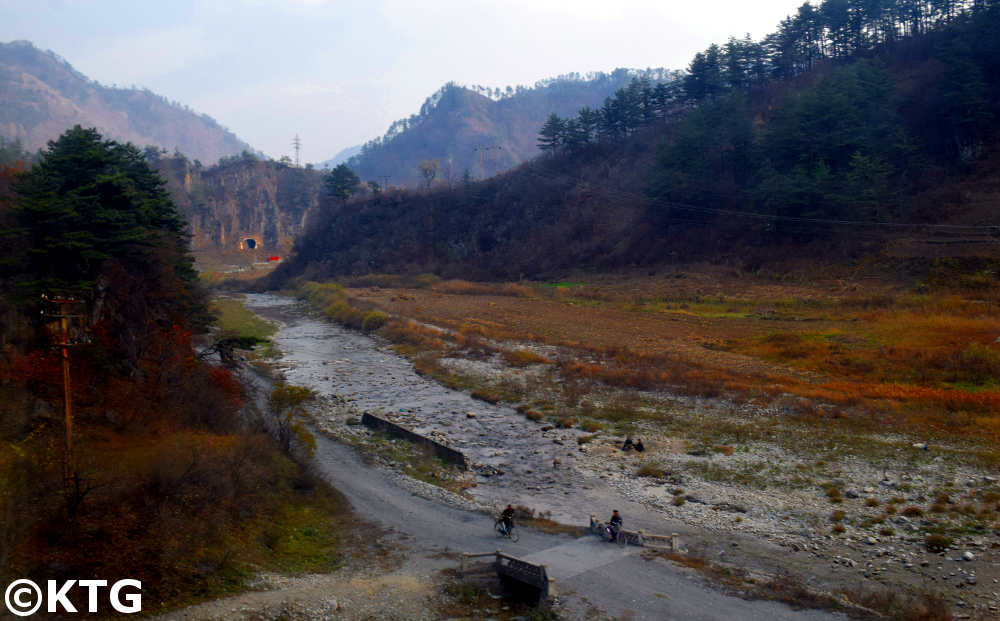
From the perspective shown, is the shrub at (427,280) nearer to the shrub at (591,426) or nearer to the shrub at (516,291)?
the shrub at (516,291)

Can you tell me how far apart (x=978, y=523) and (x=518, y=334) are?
2812cm

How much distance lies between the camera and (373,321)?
1917 inches

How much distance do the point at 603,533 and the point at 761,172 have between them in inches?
1913

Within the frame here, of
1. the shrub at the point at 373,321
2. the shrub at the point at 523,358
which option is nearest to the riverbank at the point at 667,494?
the shrub at the point at 523,358

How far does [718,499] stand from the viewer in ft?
53.4

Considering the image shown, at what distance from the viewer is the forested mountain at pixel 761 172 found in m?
47.8

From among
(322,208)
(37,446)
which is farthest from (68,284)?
(322,208)

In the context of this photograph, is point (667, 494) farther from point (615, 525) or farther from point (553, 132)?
point (553, 132)

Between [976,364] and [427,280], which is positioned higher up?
[427,280]

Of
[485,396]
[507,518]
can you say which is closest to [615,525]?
[507,518]

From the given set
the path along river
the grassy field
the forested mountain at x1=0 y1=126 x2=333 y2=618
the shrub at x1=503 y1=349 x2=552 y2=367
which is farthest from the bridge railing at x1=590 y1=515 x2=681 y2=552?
the shrub at x1=503 y1=349 x2=552 y2=367

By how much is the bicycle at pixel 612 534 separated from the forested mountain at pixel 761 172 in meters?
39.8

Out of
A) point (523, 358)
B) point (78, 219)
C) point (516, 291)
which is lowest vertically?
point (523, 358)

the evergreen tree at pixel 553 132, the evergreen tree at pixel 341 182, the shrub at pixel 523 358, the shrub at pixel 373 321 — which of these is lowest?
the shrub at pixel 523 358
